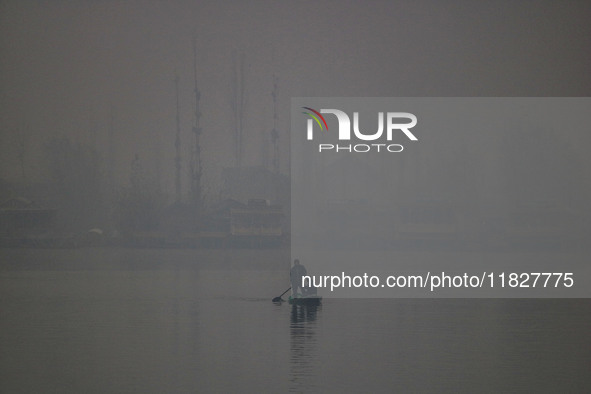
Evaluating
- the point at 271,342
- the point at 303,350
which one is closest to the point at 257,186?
the point at 271,342

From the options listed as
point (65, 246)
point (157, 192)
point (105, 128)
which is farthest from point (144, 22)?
point (65, 246)

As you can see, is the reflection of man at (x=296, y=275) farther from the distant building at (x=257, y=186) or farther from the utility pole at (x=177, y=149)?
the distant building at (x=257, y=186)

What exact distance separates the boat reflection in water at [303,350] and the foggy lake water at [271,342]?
0.02m

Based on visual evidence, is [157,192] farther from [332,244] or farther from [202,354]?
[202,354]

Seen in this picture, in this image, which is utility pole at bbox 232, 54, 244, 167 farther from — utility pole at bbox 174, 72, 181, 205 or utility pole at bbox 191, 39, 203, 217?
utility pole at bbox 174, 72, 181, 205

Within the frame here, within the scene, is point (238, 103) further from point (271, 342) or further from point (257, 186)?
point (271, 342)

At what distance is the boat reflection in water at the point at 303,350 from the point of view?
27.1ft

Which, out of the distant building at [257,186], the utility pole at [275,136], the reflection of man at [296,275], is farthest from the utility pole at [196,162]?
the reflection of man at [296,275]

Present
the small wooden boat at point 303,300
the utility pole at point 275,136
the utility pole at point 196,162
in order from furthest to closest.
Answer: the utility pole at point 196,162 < the utility pole at point 275,136 < the small wooden boat at point 303,300

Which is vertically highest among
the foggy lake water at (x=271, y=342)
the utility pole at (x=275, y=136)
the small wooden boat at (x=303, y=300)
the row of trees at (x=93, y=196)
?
the utility pole at (x=275, y=136)

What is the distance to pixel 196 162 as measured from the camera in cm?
3388

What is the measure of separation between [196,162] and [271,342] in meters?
23.8

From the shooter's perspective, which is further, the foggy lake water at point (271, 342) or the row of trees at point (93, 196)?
the row of trees at point (93, 196)

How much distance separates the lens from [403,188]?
1262 inches
